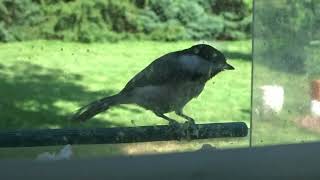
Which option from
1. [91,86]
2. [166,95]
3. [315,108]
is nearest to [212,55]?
[166,95]

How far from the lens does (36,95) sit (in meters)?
3.95

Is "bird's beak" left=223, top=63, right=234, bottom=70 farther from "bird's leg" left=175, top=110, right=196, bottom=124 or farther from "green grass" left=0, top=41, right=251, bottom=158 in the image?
"bird's leg" left=175, top=110, right=196, bottom=124

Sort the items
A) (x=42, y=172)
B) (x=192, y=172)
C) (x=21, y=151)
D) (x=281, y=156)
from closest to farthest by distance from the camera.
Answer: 1. (x=42, y=172)
2. (x=192, y=172)
3. (x=281, y=156)
4. (x=21, y=151)

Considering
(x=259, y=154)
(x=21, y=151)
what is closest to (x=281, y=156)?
(x=259, y=154)

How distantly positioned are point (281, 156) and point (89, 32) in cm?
162

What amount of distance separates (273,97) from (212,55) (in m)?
0.32

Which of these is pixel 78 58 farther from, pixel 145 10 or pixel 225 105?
pixel 225 105

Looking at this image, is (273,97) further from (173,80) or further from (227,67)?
(173,80)

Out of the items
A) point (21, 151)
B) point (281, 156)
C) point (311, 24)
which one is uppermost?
point (311, 24)

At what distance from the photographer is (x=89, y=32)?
309cm

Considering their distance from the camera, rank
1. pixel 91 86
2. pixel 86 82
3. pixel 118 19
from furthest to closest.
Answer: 1. pixel 86 82
2. pixel 91 86
3. pixel 118 19

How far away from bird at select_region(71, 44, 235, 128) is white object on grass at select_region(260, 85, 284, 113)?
214 mm

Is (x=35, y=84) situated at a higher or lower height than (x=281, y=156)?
lower

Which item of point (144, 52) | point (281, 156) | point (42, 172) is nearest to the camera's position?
point (42, 172)
